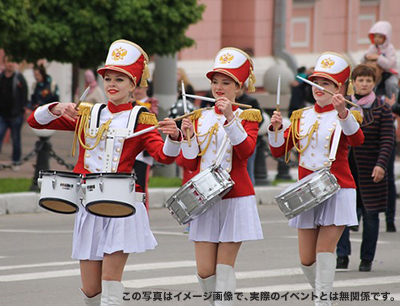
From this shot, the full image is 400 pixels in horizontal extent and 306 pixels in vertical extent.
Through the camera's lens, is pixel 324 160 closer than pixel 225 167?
No

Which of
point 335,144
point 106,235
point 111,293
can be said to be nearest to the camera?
point 111,293

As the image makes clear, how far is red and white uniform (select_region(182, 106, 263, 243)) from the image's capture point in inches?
297

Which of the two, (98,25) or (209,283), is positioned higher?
(98,25)

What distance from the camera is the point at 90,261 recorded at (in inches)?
276

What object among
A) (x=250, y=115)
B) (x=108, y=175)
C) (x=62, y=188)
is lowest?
(x=62, y=188)

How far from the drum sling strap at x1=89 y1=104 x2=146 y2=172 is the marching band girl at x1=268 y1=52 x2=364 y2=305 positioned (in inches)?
53.5

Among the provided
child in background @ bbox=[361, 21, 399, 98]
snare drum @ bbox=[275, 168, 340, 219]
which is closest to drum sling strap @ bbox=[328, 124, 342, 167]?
snare drum @ bbox=[275, 168, 340, 219]

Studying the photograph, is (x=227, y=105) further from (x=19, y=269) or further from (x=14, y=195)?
(x=14, y=195)

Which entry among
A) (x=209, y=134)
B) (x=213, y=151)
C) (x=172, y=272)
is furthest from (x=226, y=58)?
(x=172, y=272)

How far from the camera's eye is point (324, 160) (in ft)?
27.3

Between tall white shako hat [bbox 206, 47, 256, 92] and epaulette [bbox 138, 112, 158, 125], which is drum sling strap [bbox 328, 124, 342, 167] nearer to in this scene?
tall white shako hat [bbox 206, 47, 256, 92]

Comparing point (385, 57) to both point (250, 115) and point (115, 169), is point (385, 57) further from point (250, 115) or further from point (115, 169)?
point (115, 169)

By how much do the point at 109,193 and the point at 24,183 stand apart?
30.7ft

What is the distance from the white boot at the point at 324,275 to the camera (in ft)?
26.3
